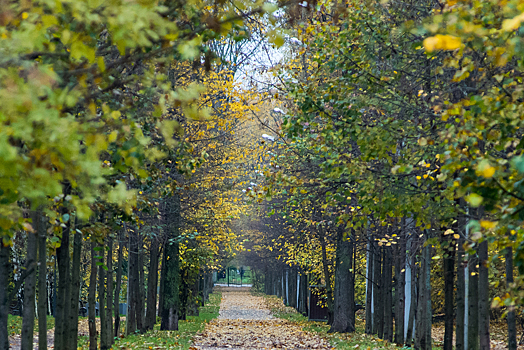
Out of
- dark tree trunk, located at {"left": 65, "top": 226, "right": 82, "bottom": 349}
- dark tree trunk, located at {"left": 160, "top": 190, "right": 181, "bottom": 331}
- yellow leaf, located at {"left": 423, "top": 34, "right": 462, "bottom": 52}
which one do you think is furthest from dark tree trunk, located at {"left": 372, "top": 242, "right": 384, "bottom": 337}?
yellow leaf, located at {"left": 423, "top": 34, "right": 462, "bottom": 52}

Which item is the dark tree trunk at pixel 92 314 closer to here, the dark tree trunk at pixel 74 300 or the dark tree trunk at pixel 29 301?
the dark tree trunk at pixel 74 300

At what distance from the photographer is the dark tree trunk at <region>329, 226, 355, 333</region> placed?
814 inches

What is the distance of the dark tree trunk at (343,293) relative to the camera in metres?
20.7

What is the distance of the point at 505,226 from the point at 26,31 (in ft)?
10.8

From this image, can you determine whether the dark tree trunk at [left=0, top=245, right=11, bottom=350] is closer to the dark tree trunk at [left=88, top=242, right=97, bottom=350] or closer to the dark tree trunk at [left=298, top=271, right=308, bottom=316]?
the dark tree trunk at [left=88, top=242, right=97, bottom=350]

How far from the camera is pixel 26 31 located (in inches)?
101

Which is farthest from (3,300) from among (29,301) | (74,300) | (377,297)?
(377,297)

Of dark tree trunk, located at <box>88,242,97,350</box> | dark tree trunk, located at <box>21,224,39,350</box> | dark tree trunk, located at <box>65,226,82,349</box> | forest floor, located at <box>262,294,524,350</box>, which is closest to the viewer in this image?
dark tree trunk, located at <box>21,224,39,350</box>

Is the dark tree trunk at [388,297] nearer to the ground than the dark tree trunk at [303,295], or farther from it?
farther from it

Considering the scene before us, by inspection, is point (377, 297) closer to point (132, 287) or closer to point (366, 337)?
point (366, 337)

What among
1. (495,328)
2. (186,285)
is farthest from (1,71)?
(495,328)

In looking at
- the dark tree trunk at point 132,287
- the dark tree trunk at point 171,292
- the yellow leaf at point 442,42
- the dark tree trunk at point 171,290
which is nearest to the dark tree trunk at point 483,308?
the yellow leaf at point 442,42

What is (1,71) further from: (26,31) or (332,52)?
(332,52)

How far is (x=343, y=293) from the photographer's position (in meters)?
21.0
